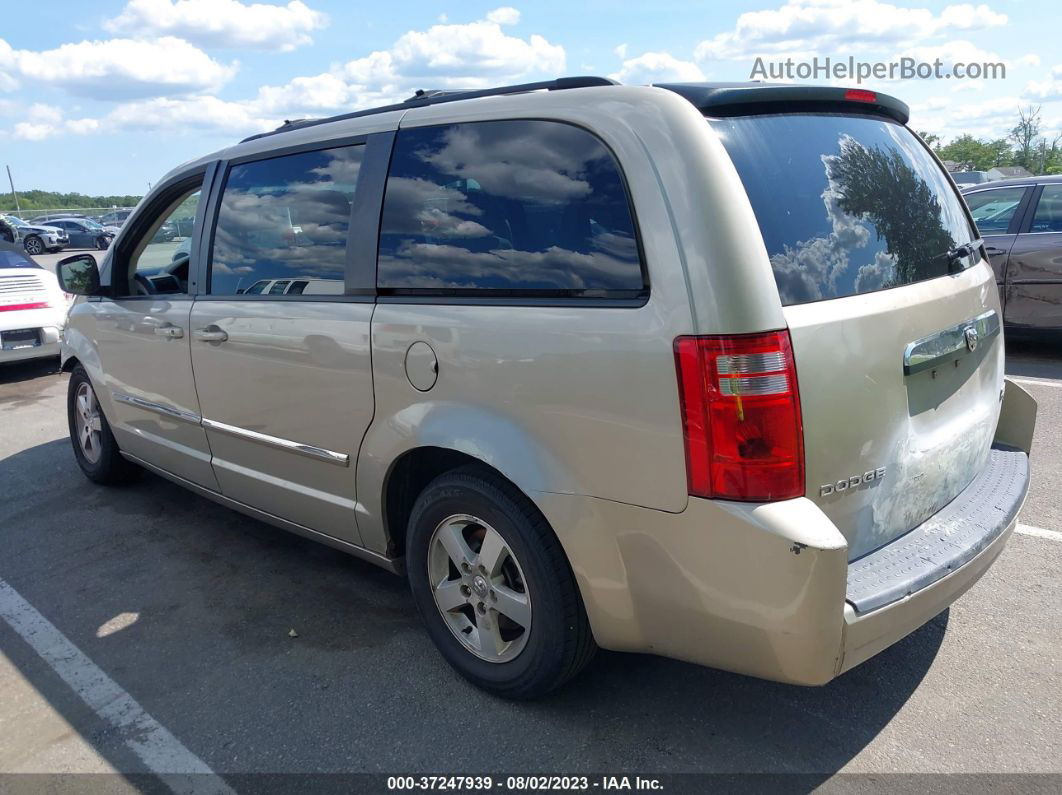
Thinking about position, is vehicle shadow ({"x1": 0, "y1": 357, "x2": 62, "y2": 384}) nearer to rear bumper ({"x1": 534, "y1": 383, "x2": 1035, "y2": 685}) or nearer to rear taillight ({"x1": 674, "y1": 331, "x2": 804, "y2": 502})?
rear bumper ({"x1": 534, "y1": 383, "x2": 1035, "y2": 685})

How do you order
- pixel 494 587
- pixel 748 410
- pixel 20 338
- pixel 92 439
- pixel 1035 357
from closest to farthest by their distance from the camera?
pixel 748 410, pixel 494 587, pixel 92 439, pixel 1035 357, pixel 20 338

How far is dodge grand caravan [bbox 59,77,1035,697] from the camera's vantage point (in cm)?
217

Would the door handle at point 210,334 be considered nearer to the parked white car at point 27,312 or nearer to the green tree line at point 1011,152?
the parked white car at point 27,312

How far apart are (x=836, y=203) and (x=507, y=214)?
3.21 feet

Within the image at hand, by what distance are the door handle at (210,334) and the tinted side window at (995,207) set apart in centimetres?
674

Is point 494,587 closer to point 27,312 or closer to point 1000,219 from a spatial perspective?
point 1000,219

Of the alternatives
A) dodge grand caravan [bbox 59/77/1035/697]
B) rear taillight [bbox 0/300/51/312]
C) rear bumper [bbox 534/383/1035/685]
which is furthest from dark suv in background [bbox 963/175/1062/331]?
rear taillight [bbox 0/300/51/312]

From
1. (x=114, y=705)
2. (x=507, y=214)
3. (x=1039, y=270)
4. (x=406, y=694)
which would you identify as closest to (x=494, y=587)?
(x=406, y=694)

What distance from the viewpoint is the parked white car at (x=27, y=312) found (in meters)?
8.51

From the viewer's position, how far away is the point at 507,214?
104 inches

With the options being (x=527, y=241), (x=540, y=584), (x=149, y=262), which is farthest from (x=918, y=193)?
(x=149, y=262)

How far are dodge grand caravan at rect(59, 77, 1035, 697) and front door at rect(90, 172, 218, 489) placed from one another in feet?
2.19

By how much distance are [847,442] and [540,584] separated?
98cm

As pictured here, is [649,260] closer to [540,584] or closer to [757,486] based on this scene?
[757,486]
